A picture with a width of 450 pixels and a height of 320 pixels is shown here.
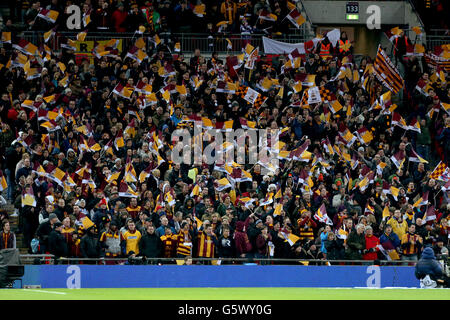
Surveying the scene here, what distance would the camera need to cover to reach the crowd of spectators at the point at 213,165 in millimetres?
25438

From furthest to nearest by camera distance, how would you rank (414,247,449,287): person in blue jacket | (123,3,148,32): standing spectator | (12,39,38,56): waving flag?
(123,3,148,32): standing spectator → (12,39,38,56): waving flag → (414,247,449,287): person in blue jacket

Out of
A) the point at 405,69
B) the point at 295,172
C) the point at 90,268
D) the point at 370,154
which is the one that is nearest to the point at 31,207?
the point at 90,268

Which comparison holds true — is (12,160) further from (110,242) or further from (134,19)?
(134,19)

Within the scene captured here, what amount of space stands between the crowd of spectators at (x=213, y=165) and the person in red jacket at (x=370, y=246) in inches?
1.3

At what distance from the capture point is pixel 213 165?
A: 1121 inches

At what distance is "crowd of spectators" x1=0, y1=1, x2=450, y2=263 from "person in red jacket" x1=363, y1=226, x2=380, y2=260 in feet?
0.11

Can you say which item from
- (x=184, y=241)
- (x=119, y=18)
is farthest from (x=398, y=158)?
(x=119, y=18)

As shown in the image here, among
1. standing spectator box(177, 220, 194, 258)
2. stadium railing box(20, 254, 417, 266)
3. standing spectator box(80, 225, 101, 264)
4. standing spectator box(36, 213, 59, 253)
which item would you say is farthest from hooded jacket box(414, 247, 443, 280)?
standing spectator box(36, 213, 59, 253)

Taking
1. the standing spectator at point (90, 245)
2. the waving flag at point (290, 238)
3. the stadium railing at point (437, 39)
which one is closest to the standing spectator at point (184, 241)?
the standing spectator at point (90, 245)

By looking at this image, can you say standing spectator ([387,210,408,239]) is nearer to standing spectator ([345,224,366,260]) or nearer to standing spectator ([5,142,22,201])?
standing spectator ([345,224,366,260])

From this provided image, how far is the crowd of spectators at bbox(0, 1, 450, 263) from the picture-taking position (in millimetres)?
25438

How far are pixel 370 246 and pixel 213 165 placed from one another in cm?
532

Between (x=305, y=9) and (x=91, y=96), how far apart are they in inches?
454
